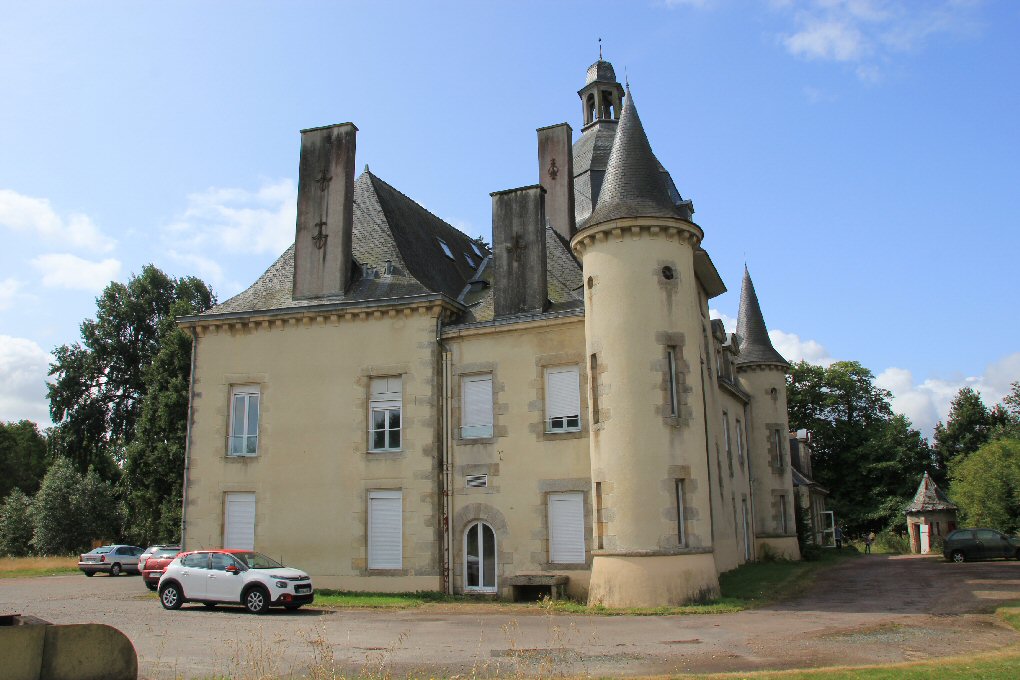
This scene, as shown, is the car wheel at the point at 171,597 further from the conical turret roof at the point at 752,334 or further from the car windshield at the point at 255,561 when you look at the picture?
the conical turret roof at the point at 752,334

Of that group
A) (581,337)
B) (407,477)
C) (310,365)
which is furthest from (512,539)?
(310,365)

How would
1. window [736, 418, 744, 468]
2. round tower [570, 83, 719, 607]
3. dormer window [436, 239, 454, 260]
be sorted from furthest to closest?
window [736, 418, 744, 468] → dormer window [436, 239, 454, 260] → round tower [570, 83, 719, 607]

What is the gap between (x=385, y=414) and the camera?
21703 millimetres

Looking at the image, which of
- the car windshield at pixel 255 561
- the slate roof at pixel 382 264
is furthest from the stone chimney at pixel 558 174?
the car windshield at pixel 255 561

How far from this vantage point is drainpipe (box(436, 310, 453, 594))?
20469mm

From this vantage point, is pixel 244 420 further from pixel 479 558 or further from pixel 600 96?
pixel 600 96

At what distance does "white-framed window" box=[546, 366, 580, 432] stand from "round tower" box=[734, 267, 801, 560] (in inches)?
584

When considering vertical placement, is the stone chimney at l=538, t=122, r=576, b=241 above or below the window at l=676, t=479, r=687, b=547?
above

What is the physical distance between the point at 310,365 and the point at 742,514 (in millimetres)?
16428

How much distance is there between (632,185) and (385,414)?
341 inches

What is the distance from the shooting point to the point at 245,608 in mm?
17703

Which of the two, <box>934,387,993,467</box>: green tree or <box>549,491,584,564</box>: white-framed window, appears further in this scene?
<box>934,387,993,467</box>: green tree

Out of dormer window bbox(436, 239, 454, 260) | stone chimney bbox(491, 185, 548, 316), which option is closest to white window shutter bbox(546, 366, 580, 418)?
stone chimney bbox(491, 185, 548, 316)

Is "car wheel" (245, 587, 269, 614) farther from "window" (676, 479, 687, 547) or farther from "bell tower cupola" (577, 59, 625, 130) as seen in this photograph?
"bell tower cupola" (577, 59, 625, 130)
